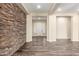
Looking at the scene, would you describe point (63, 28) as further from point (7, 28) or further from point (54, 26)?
point (7, 28)

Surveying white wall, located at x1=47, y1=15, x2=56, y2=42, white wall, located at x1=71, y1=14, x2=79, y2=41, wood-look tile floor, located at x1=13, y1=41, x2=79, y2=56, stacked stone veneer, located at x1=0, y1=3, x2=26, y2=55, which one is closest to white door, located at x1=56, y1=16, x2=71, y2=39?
white wall, located at x1=71, y1=14, x2=79, y2=41

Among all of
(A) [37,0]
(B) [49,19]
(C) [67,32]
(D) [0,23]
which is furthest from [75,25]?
(A) [37,0]

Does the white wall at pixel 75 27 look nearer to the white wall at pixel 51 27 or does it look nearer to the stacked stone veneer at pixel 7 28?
the white wall at pixel 51 27

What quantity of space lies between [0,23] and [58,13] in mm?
5024

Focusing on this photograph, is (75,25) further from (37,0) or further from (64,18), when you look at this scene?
(37,0)

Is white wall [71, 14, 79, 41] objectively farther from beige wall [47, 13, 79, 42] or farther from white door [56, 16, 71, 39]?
white door [56, 16, 71, 39]

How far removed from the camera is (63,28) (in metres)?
7.94

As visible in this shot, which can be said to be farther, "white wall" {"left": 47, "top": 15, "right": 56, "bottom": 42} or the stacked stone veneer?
"white wall" {"left": 47, "top": 15, "right": 56, "bottom": 42}

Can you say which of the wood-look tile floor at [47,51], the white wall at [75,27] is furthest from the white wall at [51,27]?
the wood-look tile floor at [47,51]

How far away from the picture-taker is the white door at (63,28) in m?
7.89

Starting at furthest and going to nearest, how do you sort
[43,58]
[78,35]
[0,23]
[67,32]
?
[67,32] < [78,35] < [0,23] < [43,58]

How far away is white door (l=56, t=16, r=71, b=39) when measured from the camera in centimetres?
789

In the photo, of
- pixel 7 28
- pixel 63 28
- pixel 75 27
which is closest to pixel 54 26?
pixel 75 27

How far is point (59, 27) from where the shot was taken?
7.94m
